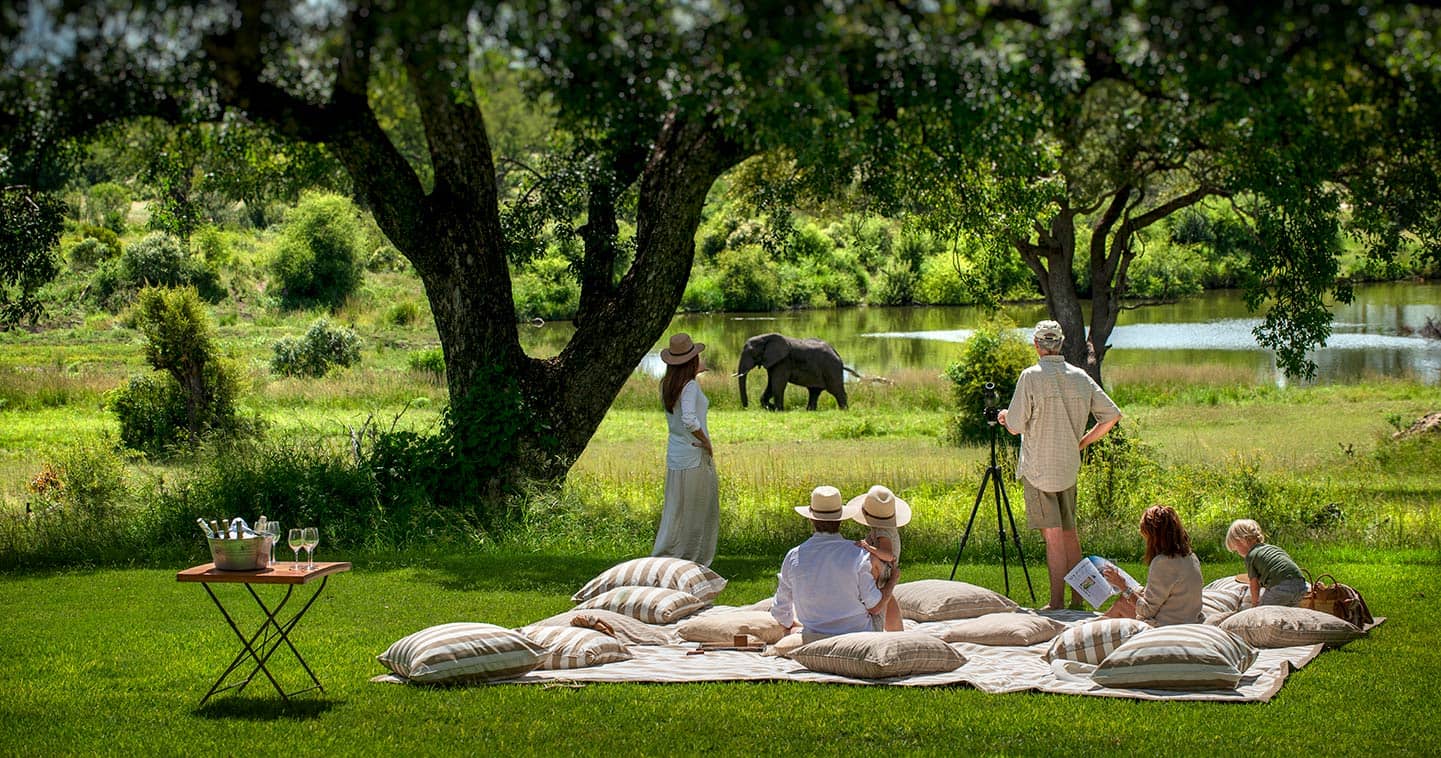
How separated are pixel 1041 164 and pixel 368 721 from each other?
4643 mm

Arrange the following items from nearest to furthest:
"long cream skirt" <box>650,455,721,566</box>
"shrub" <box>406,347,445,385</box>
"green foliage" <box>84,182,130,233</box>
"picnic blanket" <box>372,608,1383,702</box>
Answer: "picnic blanket" <box>372,608,1383,702</box>, "long cream skirt" <box>650,455,721,566</box>, "shrub" <box>406,347,445,385</box>, "green foliage" <box>84,182,130,233</box>

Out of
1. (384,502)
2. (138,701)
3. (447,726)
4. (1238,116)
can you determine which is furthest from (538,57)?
(384,502)

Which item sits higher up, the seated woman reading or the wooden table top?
the wooden table top

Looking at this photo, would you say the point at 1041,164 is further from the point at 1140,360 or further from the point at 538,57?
the point at 1140,360

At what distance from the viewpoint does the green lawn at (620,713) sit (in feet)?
20.9

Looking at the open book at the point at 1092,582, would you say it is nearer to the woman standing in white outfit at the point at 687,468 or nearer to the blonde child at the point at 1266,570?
the blonde child at the point at 1266,570

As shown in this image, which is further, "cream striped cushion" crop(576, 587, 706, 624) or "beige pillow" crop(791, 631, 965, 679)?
"cream striped cushion" crop(576, 587, 706, 624)

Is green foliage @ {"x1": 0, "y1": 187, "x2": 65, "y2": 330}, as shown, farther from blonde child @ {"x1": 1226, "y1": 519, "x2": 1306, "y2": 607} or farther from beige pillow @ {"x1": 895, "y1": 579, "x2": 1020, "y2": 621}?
blonde child @ {"x1": 1226, "y1": 519, "x2": 1306, "y2": 607}

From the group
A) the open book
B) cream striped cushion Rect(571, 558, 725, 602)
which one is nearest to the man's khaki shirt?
the open book

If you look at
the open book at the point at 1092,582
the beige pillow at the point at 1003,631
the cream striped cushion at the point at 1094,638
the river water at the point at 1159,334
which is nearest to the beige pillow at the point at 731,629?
the beige pillow at the point at 1003,631

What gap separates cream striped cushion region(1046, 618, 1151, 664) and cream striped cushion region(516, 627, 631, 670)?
8.15 ft

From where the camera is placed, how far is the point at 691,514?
10758 mm

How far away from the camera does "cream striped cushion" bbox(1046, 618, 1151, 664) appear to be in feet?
24.8

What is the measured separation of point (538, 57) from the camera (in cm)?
527
